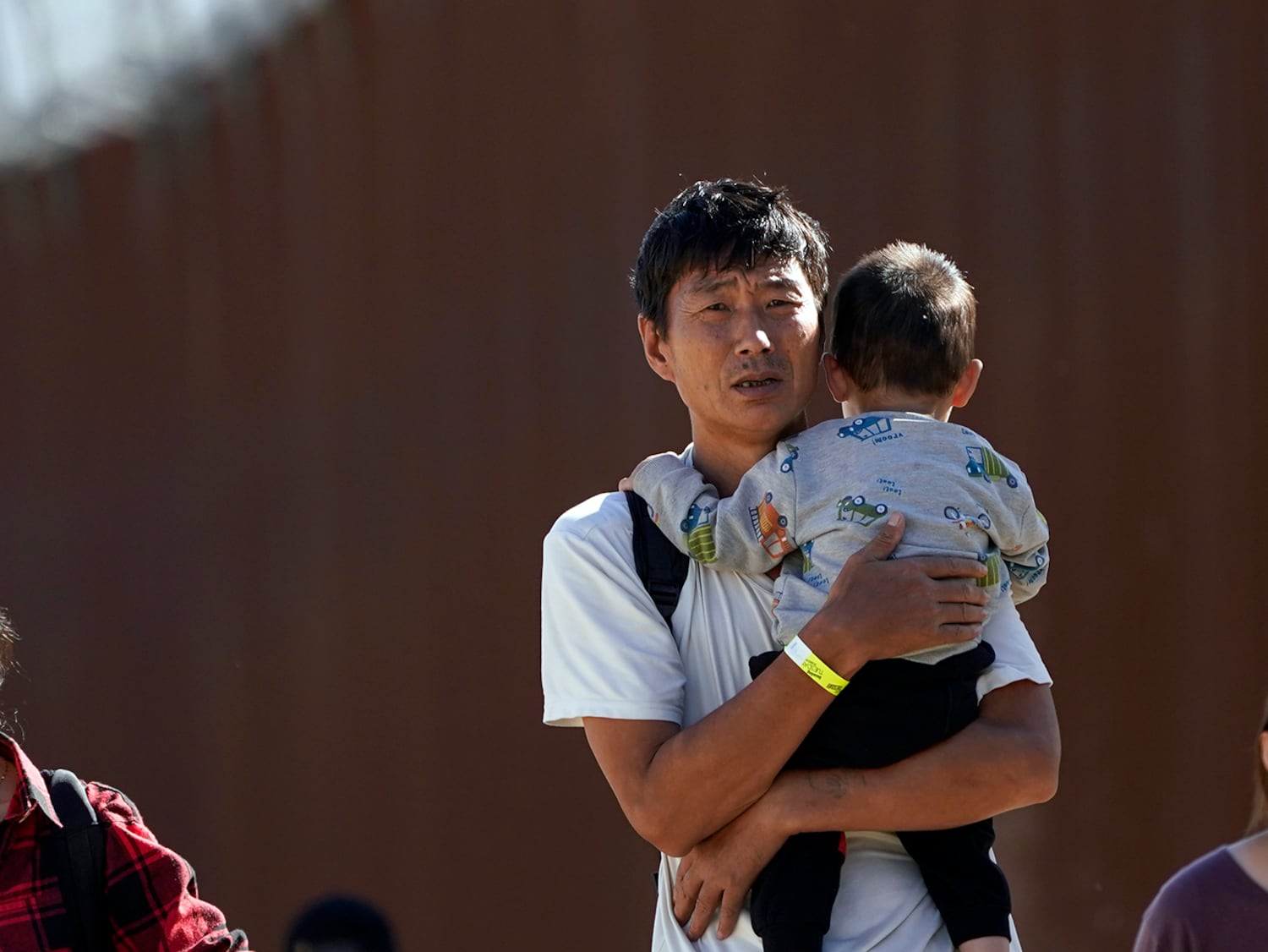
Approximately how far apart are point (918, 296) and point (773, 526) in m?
0.39

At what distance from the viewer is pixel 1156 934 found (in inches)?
78.6

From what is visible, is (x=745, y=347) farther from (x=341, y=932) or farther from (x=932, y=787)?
(x=341, y=932)

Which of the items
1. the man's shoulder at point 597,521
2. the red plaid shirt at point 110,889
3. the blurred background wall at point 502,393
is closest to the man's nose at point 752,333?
the man's shoulder at point 597,521

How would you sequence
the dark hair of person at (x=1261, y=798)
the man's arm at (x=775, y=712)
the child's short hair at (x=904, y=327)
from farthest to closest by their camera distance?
the dark hair of person at (x=1261, y=798) → the child's short hair at (x=904, y=327) → the man's arm at (x=775, y=712)

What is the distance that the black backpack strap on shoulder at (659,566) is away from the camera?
188 centimetres

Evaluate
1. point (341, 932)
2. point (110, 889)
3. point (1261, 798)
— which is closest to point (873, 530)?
point (1261, 798)

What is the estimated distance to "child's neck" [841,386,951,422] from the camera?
200 centimetres

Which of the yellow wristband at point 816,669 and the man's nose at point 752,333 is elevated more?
the man's nose at point 752,333

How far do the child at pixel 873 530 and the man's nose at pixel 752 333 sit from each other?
0.41 feet

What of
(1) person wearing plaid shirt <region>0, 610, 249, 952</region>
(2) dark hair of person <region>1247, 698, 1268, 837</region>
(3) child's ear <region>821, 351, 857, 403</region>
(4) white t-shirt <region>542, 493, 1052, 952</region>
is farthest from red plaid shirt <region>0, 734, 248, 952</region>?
(2) dark hair of person <region>1247, 698, 1268, 837</region>

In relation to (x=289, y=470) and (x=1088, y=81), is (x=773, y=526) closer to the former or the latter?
(x=289, y=470)

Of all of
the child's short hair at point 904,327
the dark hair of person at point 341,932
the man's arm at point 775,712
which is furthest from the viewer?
the dark hair of person at point 341,932

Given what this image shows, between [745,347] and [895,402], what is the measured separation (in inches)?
8.7

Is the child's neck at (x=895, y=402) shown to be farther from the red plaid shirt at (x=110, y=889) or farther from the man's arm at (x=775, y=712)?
the red plaid shirt at (x=110, y=889)
